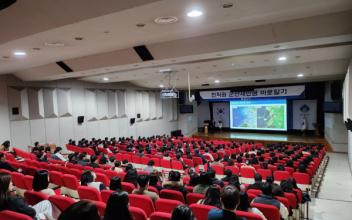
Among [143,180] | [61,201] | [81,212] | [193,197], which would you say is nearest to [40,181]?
[61,201]

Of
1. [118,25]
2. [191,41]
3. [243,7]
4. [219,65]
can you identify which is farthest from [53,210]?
[219,65]

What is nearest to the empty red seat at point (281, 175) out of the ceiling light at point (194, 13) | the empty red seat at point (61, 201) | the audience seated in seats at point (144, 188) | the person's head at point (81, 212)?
the audience seated in seats at point (144, 188)

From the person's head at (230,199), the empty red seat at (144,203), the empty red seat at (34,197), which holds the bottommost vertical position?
the empty red seat at (144,203)

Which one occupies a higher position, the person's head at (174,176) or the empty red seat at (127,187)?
the person's head at (174,176)

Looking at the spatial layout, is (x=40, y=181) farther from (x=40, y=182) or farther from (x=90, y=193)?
(x=90, y=193)

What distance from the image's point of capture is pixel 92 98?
53.6 feet

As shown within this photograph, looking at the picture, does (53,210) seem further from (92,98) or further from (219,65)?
(92,98)

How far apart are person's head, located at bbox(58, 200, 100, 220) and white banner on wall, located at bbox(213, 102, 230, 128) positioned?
22.2m

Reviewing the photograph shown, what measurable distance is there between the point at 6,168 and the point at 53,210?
334cm

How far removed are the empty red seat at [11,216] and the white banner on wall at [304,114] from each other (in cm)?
2026

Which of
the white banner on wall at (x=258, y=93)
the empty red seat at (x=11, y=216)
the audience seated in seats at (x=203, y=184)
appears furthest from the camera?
the white banner on wall at (x=258, y=93)

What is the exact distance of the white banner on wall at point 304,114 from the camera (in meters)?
19.5

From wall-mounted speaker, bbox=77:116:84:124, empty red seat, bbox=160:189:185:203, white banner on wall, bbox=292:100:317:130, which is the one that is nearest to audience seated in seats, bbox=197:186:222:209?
empty red seat, bbox=160:189:185:203

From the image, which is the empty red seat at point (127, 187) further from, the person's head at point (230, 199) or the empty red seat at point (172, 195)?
the person's head at point (230, 199)
